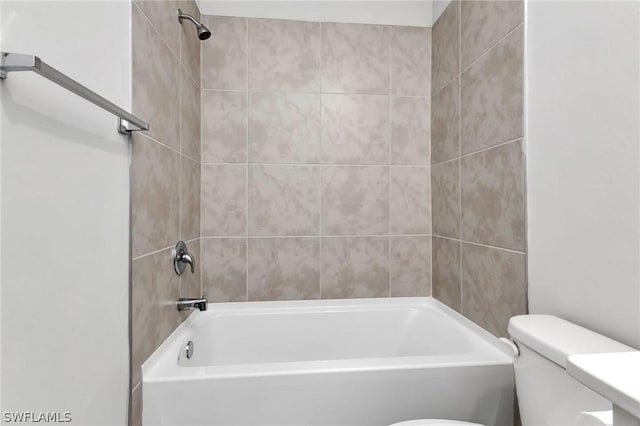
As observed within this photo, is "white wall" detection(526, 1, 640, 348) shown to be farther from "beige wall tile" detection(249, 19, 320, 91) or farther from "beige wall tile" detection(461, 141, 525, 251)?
"beige wall tile" detection(249, 19, 320, 91)

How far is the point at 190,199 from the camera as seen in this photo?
164cm

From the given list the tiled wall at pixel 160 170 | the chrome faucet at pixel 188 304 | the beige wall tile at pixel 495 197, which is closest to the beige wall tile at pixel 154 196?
the tiled wall at pixel 160 170

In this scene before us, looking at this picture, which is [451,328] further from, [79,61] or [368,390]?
[79,61]

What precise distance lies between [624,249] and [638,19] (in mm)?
521

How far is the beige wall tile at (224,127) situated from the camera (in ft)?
6.03

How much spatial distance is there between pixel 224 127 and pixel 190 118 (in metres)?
0.23

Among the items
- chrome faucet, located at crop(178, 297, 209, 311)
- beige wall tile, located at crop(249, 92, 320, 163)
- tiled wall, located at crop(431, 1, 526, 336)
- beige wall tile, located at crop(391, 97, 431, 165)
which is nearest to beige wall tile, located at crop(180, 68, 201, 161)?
beige wall tile, located at crop(249, 92, 320, 163)

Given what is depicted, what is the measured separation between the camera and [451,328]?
1.58 metres

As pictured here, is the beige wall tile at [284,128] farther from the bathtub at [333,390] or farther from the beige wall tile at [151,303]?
the bathtub at [333,390]

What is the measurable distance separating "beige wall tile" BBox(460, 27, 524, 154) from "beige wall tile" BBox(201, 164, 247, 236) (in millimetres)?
1136

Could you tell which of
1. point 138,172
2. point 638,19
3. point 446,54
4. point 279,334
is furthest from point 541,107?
point 279,334

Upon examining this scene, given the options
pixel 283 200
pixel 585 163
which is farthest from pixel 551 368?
pixel 283 200

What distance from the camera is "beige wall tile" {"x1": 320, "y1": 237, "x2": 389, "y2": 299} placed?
75.7 inches

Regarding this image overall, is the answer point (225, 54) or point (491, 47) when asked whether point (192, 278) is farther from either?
point (491, 47)
